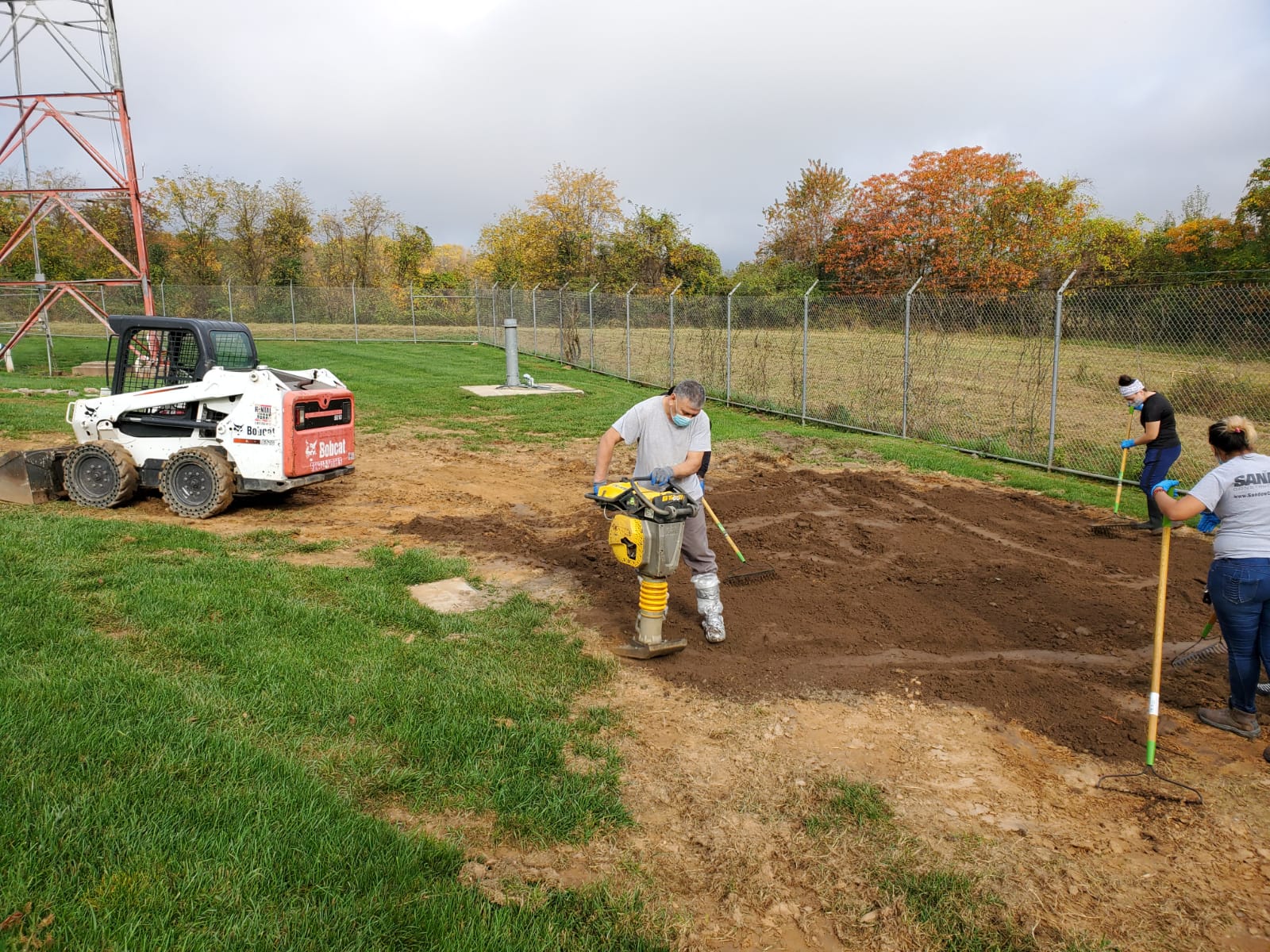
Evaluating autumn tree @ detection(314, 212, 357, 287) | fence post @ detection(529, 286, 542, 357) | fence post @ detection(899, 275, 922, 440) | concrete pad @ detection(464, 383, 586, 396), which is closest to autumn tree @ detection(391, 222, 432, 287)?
autumn tree @ detection(314, 212, 357, 287)

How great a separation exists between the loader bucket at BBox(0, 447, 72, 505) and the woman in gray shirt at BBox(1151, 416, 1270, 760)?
387 inches

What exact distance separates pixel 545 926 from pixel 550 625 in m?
2.97

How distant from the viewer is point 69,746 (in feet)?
11.7

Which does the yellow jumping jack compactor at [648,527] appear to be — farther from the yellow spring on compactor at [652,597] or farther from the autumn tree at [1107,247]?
the autumn tree at [1107,247]

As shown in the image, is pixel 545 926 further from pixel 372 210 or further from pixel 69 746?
pixel 372 210

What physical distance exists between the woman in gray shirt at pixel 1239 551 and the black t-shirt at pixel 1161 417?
4115 mm

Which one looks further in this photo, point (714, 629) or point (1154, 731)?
point (714, 629)

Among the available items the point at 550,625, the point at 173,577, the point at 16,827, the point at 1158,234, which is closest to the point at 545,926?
the point at 16,827

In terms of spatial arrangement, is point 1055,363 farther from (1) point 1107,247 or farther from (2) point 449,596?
(1) point 1107,247

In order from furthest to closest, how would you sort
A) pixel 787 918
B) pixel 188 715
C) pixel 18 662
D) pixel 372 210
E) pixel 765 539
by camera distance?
pixel 372 210, pixel 765 539, pixel 18 662, pixel 188 715, pixel 787 918

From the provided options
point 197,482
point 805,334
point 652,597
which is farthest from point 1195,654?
point 805,334

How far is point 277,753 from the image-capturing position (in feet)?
12.4

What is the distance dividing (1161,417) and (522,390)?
1287 cm

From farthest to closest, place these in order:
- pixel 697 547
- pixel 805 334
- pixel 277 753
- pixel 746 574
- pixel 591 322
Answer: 1. pixel 591 322
2. pixel 805 334
3. pixel 746 574
4. pixel 697 547
5. pixel 277 753
